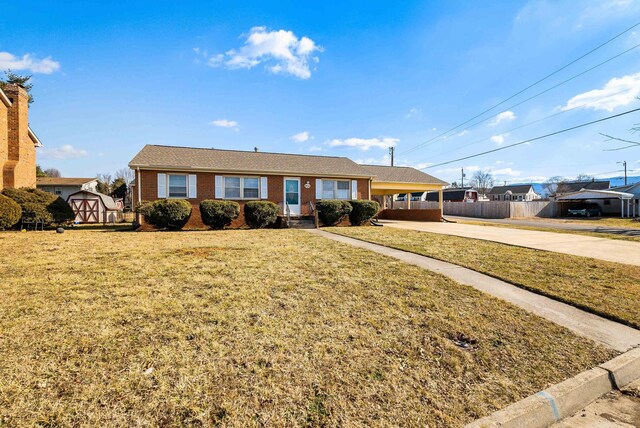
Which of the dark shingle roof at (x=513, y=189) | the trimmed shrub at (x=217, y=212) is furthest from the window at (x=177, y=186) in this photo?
the dark shingle roof at (x=513, y=189)

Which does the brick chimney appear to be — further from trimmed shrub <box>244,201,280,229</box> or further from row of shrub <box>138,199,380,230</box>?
trimmed shrub <box>244,201,280,229</box>

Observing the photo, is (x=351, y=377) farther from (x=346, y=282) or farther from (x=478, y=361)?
(x=346, y=282)

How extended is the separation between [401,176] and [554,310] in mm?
19961

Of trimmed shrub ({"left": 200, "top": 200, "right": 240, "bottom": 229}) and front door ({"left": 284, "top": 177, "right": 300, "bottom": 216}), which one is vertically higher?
front door ({"left": 284, "top": 177, "right": 300, "bottom": 216})

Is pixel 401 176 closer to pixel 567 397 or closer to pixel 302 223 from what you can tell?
pixel 302 223

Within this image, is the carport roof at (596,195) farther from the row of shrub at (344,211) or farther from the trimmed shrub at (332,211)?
the trimmed shrub at (332,211)

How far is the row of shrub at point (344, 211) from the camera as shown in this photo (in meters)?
16.1

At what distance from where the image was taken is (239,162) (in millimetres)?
17078

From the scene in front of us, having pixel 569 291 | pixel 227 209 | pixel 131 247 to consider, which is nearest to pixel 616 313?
pixel 569 291

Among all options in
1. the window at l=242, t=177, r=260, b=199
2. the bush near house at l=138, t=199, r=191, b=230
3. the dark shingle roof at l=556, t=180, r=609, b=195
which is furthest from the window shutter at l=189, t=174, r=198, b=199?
the dark shingle roof at l=556, t=180, r=609, b=195

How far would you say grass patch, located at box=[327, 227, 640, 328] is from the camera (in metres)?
4.37

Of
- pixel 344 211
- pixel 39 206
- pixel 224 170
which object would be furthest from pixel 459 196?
pixel 39 206

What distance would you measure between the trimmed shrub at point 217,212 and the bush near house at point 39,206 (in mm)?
6549

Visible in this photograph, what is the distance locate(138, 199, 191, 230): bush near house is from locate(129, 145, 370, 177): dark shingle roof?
235 cm
